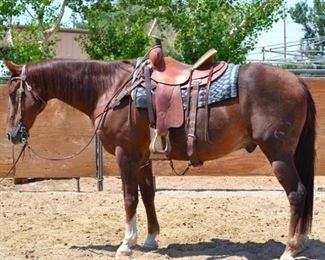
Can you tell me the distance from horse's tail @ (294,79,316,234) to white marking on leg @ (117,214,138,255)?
151cm

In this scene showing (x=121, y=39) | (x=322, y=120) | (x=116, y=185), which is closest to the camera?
(x=322, y=120)

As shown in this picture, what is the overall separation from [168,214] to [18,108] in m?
2.29

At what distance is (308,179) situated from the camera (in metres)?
5.67

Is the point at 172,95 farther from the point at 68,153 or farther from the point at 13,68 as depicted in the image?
the point at 68,153

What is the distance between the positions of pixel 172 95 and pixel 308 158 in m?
1.31

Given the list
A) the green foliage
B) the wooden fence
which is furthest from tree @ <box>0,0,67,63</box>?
the wooden fence

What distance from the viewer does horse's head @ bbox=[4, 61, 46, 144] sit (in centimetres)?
598

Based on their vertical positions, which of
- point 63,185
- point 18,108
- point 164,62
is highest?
point 164,62

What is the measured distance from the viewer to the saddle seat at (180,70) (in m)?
5.70

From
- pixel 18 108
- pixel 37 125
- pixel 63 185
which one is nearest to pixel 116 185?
pixel 63 185

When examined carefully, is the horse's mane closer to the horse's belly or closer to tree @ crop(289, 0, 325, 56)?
the horse's belly

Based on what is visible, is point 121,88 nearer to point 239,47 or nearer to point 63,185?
point 63,185

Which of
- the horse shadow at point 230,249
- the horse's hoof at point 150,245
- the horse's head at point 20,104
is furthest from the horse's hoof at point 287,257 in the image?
the horse's head at point 20,104

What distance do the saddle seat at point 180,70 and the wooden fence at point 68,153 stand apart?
3.54 meters
